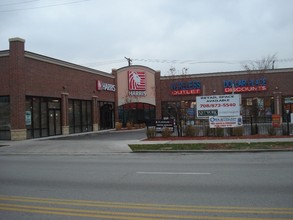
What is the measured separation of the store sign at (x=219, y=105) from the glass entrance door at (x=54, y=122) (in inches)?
495

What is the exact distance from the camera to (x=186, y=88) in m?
42.0

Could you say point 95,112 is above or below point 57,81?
below

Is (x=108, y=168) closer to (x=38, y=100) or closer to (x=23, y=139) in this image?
(x=23, y=139)

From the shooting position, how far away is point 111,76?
3988cm

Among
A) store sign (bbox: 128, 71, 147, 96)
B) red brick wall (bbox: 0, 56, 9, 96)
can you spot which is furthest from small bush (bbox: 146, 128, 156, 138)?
store sign (bbox: 128, 71, 147, 96)

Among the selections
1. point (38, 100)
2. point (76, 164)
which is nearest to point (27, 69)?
point (38, 100)

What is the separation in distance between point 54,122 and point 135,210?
24.0m

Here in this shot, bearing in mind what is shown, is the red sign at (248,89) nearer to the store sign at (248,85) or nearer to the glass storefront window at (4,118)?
the store sign at (248,85)

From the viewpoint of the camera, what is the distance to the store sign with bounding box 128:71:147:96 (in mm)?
41406

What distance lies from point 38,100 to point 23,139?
3567 millimetres

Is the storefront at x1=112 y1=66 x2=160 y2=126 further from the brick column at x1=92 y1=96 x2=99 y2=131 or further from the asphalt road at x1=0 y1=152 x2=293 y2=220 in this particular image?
the asphalt road at x1=0 y1=152 x2=293 y2=220

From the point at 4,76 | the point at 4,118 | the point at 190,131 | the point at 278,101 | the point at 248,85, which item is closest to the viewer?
the point at 190,131

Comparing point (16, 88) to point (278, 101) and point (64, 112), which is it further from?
point (278, 101)

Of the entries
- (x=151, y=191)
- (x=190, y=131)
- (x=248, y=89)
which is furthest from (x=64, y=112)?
Answer: (x=151, y=191)
